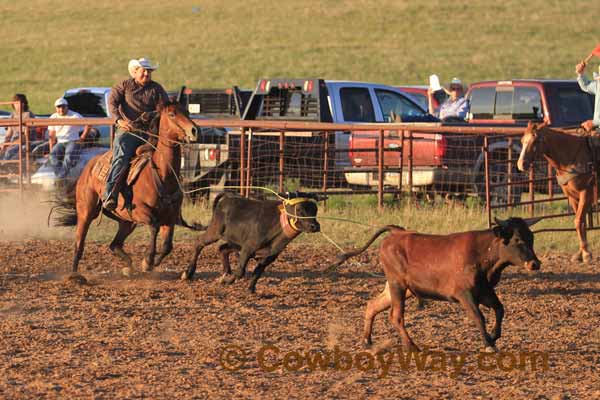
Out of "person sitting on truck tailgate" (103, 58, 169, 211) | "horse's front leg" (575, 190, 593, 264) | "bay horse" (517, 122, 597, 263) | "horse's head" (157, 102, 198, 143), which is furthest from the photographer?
"horse's front leg" (575, 190, 593, 264)

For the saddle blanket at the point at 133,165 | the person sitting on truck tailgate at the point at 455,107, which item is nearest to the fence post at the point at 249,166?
the person sitting on truck tailgate at the point at 455,107

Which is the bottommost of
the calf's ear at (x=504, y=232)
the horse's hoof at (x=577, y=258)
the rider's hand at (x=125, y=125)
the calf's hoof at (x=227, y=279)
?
the horse's hoof at (x=577, y=258)

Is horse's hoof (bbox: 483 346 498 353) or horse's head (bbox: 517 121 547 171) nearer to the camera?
horse's hoof (bbox: 483 346 498 353)

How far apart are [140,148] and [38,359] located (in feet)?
13.9

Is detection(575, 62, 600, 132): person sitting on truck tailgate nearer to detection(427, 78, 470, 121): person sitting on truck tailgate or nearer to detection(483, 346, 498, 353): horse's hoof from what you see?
detection(427, 78, 470, 121): person sitting on truck tailgate

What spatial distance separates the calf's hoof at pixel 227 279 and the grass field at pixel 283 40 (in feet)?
98.3

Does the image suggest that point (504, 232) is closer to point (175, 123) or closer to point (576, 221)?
point (175, 123)

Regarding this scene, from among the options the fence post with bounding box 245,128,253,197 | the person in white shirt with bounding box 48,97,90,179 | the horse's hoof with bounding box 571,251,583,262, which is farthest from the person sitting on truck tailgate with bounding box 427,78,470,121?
the person in white shirt with bounding box 48,97,90,179

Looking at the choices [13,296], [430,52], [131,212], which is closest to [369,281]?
[131,212]

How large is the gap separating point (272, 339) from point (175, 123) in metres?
3.43

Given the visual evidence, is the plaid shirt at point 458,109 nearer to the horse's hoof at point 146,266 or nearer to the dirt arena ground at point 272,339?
the dirt arena ground at point 272,339

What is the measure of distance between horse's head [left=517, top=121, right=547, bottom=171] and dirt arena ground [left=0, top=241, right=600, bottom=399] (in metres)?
1.18

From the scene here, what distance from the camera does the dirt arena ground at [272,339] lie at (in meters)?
7.11

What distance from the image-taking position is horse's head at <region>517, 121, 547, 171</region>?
12570 mm
